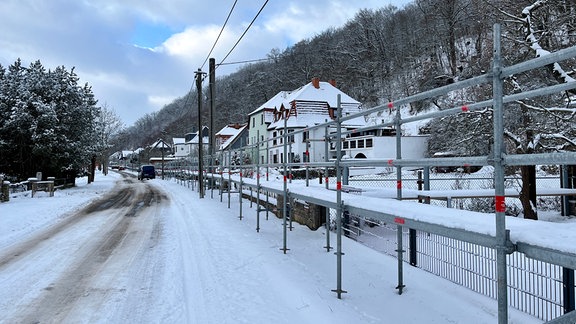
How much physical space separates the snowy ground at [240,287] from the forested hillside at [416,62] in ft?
26.0

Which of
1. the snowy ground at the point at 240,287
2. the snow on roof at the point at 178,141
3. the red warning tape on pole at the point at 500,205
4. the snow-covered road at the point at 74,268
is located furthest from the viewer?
the snow on roof at the point at 178,141

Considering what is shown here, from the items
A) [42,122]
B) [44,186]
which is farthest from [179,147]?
[44,186]

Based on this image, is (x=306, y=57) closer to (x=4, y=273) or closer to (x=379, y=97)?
(x=379, y=97)

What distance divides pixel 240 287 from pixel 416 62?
6839 centimetres

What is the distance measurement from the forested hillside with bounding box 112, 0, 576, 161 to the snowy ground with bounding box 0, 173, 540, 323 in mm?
7921

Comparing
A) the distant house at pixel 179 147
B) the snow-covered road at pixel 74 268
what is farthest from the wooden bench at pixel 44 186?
the distant house at pixel 179 147

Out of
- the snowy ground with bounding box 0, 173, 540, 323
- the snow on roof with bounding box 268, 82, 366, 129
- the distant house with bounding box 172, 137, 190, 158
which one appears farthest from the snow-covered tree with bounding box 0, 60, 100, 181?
the distant house with bounding box 172, 137, 190, 158

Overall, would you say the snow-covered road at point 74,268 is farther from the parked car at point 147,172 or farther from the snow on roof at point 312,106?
the parked car at point 147,172

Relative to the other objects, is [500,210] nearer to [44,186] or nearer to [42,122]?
[44,186]

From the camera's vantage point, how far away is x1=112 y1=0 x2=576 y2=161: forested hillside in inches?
469

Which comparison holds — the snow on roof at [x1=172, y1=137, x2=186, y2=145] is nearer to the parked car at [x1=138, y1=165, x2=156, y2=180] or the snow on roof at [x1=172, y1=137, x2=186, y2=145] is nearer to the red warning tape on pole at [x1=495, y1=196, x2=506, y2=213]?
the parked car at [x1=138, y1=165, x2=156, y2=180]

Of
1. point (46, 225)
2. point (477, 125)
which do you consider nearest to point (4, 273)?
point (46, 225)

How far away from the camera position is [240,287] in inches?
203

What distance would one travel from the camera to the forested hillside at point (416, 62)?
11922mm
